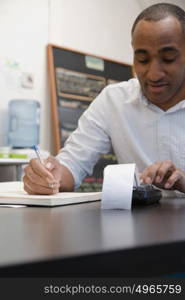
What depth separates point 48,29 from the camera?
2979mm

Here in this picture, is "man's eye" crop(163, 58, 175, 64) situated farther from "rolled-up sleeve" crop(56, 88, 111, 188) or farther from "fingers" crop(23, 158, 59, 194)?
"fingers" crop(23, 158, 59, 194)

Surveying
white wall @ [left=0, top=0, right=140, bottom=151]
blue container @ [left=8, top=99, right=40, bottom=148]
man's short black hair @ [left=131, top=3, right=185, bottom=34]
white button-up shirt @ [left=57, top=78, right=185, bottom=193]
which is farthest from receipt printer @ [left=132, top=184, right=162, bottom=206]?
white wall @ [left=0, top=0, right=140, bottom=151]

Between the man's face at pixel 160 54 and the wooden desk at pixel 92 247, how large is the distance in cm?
84

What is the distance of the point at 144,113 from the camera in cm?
153

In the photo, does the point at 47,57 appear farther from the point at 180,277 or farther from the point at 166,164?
the point at 180,277

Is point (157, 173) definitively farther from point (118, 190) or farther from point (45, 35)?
point (45, 35)

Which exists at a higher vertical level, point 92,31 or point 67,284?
point 92,31

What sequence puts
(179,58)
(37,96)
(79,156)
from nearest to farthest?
(179,58), (79,156), (37,96)

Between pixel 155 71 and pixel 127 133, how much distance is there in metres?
0.30

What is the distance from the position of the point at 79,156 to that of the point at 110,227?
985 millimetres

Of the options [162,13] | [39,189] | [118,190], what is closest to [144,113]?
[162,13]

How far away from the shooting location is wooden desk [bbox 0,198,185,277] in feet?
1.02

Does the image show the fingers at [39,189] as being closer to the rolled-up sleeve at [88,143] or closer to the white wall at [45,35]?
the rolled-up sleeve at [88,143]

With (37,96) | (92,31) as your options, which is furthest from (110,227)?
(92,31)
